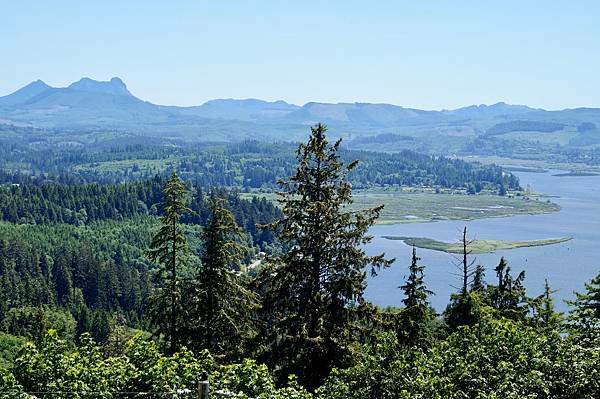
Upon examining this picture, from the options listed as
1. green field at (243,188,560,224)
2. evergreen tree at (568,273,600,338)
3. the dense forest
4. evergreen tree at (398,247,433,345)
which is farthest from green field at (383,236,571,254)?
evergreen tree at (568,273,600,338)

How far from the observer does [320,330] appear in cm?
1756

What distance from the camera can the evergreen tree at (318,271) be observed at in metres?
17.4

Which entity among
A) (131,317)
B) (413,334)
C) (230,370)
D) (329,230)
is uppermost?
Answer: (329,230)

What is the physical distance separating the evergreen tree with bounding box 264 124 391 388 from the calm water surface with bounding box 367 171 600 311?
2749 cm

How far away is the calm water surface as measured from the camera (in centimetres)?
7656

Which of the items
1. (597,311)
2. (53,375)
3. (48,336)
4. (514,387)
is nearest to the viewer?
(514,387)

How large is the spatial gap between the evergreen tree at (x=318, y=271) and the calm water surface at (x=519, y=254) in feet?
90.2

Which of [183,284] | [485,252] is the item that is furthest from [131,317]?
[183,284]

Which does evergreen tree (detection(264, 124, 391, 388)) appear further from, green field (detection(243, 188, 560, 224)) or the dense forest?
green field (detection(243, 188, 560, 224))

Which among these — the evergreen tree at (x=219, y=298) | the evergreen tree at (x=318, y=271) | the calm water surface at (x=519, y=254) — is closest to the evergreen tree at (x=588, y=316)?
the evergreen tree at (x=318, y=271)

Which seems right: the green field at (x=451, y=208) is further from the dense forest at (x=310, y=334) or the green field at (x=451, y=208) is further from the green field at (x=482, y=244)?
the dense forest at (x=310, y=334)

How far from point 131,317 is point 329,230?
6395cm

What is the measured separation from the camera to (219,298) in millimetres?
19797

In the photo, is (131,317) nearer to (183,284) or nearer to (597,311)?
(183,284)
